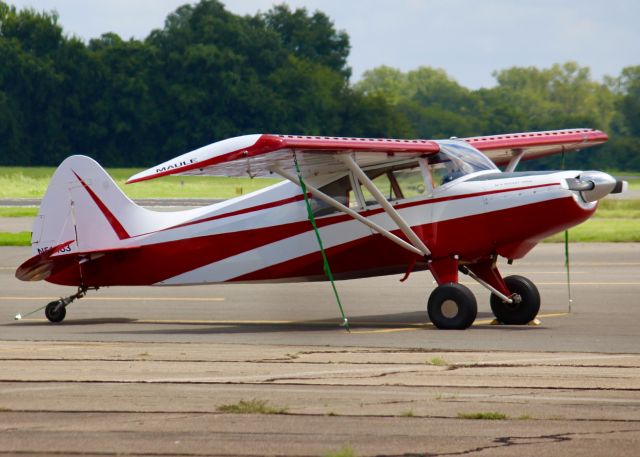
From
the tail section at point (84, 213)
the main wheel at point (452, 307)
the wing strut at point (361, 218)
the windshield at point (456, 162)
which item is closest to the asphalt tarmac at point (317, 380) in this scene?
the main wheel at point (452, 307)

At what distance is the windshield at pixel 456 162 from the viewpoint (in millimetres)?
15359

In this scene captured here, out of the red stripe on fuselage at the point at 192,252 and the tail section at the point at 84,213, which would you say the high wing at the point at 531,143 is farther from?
the tail section at the point at 84,213

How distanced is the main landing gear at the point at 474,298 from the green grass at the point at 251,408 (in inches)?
234

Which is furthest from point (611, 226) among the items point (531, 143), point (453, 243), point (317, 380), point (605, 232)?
point (317, 380)

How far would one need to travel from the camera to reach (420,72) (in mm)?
162750

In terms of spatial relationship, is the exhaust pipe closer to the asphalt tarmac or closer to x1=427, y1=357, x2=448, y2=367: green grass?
the asphalt tarmac

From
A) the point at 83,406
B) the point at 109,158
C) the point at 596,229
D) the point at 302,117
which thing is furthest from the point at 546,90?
the point at 83,406

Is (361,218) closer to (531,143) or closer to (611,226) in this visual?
(531,143)

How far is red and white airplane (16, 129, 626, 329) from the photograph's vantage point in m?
14.7

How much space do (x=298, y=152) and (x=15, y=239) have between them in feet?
64.0

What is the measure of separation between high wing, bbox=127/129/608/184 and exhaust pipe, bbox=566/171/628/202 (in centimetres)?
182

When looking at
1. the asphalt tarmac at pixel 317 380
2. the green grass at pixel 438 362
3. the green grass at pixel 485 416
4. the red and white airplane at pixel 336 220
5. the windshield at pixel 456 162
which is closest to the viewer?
the asphalt tarmac at pixel 317 380

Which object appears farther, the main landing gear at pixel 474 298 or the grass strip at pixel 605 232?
the grass strip at pixel 605 232

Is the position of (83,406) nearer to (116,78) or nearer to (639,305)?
(639,305)
